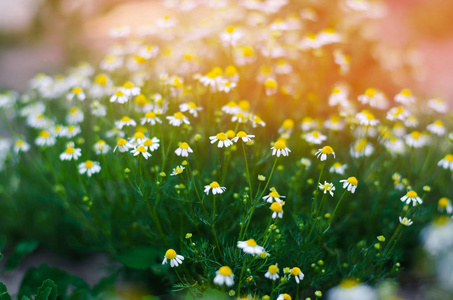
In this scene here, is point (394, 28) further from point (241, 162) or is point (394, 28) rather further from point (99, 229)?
point (99, 229)

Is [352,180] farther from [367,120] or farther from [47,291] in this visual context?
[47,291]

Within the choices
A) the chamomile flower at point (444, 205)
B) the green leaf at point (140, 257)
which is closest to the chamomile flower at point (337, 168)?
the chamomile flower at point (444, 205)

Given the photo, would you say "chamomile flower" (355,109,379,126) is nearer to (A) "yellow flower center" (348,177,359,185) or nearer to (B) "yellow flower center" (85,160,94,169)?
(A) "yellow flower center" (348,177,359,185)

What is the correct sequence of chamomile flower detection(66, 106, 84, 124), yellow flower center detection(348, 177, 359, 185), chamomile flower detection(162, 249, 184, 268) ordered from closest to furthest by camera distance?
chamomile flower detection(162, 249, 184, 268) → yellow flower center detection(348, 177, 359, 185) → chamomile flower detection(66, 106, 84, 124)

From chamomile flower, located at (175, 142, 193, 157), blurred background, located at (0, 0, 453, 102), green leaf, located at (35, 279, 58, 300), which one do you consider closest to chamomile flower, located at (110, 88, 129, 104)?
chamomile flower, located at (175, 142, 193, 157)

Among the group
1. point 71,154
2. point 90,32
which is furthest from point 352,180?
point 90,32

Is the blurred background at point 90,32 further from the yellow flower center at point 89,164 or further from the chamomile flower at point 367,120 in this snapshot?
the yellow flower center at point 89,164
